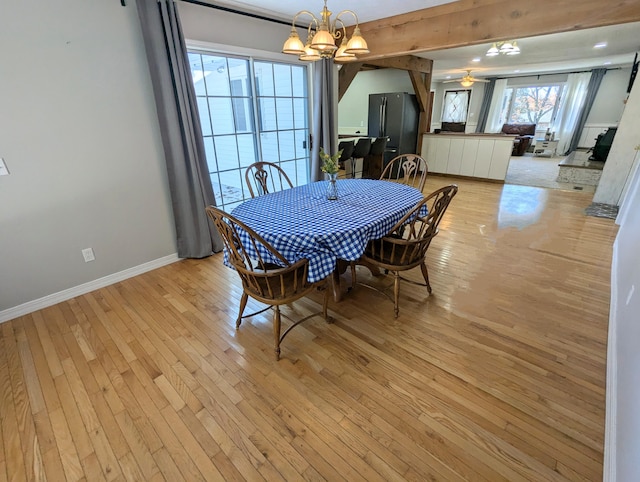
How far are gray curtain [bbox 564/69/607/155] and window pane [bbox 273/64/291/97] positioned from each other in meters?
9.92

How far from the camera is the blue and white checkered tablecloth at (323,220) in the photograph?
176 centimetres

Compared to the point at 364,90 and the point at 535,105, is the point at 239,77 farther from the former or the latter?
the point at 535,105

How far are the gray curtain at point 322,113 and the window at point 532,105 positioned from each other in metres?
9.25

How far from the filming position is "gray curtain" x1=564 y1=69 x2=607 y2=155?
338 inches

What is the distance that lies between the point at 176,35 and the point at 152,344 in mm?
2499

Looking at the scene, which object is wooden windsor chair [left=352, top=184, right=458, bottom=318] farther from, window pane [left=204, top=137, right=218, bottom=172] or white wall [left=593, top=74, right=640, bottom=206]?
white wall [left=593, top=74, right=640, bottom=206]

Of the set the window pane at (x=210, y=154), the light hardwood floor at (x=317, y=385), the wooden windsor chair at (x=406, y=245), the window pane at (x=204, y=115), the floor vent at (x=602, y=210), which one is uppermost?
the window pane at (x=204, y=115)

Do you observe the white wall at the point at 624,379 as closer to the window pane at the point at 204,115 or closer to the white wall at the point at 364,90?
the window pane at the point at 204,115

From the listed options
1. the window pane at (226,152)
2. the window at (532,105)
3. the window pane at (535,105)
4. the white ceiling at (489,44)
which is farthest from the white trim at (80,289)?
the window pane at (535,105)

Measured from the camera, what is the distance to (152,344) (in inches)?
78.7

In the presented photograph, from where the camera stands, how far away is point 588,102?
349 inches

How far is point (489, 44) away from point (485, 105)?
6.50m

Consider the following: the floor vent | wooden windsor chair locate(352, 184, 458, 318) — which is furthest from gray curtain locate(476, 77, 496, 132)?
wooden windsor chair locate(352, 184, 458, 318)

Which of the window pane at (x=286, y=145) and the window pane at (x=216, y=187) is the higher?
the window pane at (x=286, y=145)
